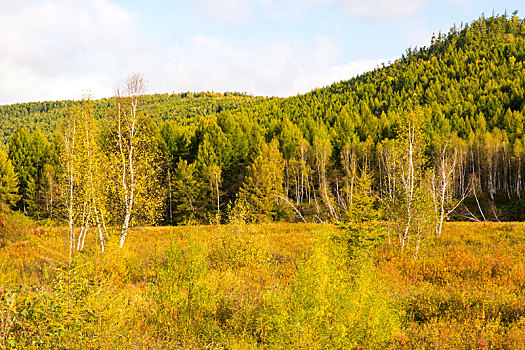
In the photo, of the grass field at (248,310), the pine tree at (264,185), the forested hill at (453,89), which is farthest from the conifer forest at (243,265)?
the forested hill at (453,89)

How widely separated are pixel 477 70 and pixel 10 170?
135m

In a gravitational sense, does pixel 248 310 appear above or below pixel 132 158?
below

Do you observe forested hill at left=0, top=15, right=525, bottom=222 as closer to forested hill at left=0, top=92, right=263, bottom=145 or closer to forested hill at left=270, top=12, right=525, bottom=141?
forested hill at left=270, top=12, right=525, bottom=141

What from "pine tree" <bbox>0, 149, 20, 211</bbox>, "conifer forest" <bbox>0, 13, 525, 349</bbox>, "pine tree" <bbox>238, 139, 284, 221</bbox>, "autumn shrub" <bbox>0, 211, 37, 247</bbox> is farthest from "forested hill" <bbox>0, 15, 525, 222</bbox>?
"autumn shrub" <bbox>0, 211, 37, 247</bbox>

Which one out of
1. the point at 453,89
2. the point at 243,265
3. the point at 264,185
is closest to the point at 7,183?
the point at 264,185

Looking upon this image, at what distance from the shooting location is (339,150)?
6056 centimetres

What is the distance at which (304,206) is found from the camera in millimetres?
48625

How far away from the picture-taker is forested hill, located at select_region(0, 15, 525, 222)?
22.3 metres

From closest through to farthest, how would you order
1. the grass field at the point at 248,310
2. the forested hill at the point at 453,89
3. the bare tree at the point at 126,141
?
the grass field at the point at 248,310
the bare tree at the point at 126,141
the forested hill at the point at 453,89

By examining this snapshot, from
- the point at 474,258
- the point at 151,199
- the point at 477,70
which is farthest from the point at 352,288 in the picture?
the point at 477,70

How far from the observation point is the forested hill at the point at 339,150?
22256 mm

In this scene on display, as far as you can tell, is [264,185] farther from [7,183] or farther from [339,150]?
[7,183]

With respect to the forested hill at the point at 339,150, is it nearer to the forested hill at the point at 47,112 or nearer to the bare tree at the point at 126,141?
the bare tree at the point at 126,141

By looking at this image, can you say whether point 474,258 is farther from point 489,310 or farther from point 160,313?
point 160,313
